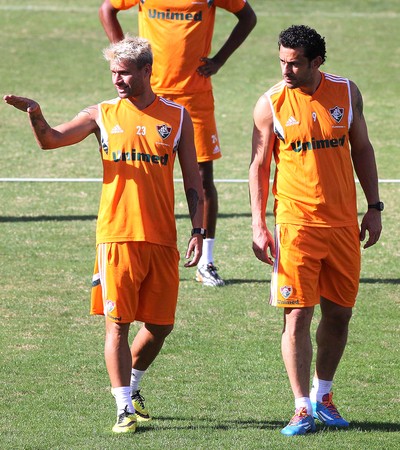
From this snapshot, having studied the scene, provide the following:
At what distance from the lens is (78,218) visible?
40.0 feet

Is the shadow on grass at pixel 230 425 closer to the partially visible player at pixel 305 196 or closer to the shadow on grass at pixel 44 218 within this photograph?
the partially visible player at pixel 305 196

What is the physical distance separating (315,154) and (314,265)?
0.66 meters

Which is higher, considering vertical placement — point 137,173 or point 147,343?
point 137,173

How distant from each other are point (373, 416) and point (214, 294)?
2879 mm

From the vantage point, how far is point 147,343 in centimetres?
702

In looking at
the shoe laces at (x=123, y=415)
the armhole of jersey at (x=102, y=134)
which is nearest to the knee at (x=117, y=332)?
the shoe laces at (x=123, y=415)

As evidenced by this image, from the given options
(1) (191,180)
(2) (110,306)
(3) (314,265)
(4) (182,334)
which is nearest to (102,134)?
(1) (191,180)

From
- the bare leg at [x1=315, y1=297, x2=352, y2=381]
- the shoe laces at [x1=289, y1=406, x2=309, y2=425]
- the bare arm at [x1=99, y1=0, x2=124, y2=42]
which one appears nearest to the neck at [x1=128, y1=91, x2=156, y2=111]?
the bare leg at [x1=315, y1=297, x2=352, y2=381]

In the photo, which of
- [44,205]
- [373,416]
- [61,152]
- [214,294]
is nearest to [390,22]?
[61,152]

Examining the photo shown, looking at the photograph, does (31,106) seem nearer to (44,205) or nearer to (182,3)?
(182,3)

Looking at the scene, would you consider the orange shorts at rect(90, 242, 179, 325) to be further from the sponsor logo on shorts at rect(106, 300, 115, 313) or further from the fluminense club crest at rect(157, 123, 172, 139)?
the fluminense club crest at rect(157, 123, 172, 139)

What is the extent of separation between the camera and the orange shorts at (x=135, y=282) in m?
6.70

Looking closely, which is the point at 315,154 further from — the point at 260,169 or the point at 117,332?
the point at 117,332

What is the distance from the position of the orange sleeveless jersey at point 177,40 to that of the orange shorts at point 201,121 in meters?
0.06
